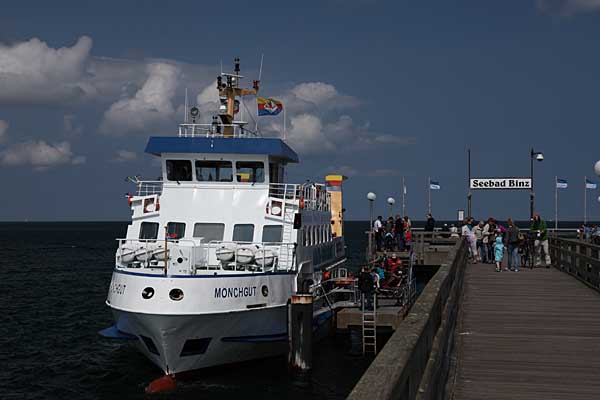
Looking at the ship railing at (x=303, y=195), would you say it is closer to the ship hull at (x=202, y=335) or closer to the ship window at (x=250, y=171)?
the ship window at (x=250, y=171)

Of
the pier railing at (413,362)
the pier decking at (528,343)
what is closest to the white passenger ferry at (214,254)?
the pier decking at (528,343)

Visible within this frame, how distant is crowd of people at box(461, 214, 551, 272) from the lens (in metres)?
21.4

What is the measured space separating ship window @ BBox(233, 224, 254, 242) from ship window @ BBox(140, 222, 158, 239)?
251cm

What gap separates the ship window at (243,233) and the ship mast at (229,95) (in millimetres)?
4719

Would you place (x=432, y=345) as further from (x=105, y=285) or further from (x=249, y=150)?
(x=105, y=285)

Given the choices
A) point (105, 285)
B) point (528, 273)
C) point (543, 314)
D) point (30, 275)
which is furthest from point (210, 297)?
point (30, 275)

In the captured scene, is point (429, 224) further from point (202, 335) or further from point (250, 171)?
point (202, 335)

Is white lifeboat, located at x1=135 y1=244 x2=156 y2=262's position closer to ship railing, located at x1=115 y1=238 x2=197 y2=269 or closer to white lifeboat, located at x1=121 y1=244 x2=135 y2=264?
ship railing, located at x1=115 y1=238 x2=197 y2=269

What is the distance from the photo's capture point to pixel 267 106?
25.2m

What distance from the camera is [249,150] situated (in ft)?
68.5

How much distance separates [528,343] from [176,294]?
909 centimetres

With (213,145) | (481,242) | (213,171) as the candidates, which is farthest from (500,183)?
(213,145)

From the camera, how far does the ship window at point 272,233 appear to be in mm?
19906

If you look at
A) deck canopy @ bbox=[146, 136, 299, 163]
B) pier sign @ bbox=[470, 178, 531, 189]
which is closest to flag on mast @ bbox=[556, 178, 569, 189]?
pier sign @ bbox=[470, 178, 531, 189]
